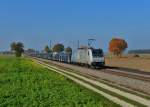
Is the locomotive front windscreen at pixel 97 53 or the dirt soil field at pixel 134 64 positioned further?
the locomotive front windscreen at pixel 97 53

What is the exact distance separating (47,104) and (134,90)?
970 centimetres

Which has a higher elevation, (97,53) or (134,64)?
(97,53)

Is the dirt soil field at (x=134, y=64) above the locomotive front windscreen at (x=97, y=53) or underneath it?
underneath

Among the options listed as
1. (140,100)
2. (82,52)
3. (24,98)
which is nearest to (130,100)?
(140,100)

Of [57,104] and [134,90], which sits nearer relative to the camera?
[57,104]

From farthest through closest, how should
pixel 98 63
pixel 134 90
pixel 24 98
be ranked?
pixel 98 63
pixel 134 90
pixel 24 98

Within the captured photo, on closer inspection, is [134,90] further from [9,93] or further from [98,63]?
[98,63]

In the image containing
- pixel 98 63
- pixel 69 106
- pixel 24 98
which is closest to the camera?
pixel 69 106

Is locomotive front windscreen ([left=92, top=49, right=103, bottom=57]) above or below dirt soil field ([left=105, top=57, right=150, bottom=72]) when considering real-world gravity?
above

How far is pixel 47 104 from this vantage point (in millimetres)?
19531

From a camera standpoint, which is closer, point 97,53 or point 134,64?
point 97,53

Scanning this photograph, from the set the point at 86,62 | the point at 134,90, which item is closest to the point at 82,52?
the point at 86,62

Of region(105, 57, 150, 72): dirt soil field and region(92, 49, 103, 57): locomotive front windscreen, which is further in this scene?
region(92, 49, 103, 57): locomotive front windscreen

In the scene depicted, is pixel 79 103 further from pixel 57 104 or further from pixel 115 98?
pixel 115 98
